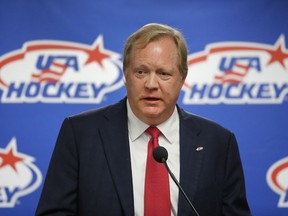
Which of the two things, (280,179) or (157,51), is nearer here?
(157,51)

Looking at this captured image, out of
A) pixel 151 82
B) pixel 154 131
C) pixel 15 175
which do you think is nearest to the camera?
pixel 151 82

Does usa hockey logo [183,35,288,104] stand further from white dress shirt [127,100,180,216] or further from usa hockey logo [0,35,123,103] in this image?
white dress shirt [127,100,180,216]

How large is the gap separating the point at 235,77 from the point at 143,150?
135cm

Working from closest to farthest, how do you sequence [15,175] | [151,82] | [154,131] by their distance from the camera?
[151,82]
[154,131]
[15,175]

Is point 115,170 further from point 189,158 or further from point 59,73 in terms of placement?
point 59,73

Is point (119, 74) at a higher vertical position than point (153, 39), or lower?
higher

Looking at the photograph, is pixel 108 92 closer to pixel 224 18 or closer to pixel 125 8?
pixel 125 8

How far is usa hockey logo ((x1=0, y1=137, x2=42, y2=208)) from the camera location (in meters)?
2.83

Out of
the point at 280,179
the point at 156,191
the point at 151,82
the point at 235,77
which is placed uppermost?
the point at 235,77

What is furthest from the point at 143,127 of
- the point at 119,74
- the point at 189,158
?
the point at 119,74

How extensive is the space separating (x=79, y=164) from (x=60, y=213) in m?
0.17

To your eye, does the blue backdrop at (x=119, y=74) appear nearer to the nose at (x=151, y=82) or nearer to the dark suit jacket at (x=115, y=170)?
the dark suit jacket at (x=115, y=170)

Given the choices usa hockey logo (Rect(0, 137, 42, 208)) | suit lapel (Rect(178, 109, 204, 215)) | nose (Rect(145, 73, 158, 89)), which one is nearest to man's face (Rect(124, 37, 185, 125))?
nose (Rect(145, 73, 158, 89))

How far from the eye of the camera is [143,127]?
175 centimetres
